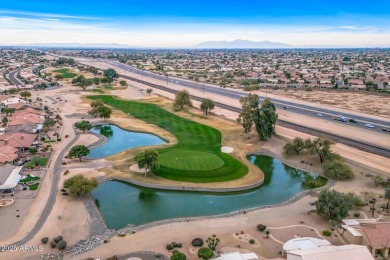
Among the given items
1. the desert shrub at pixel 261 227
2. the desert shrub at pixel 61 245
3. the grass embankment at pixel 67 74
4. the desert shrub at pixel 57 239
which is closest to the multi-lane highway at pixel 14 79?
the grass embankment at pixel 67 74

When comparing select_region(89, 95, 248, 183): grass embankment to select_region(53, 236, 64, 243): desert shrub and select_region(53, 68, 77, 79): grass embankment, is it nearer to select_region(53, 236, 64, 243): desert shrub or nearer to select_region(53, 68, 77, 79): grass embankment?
select_region(53, 236, 64, 243): desert shrub

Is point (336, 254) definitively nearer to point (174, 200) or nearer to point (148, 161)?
point (174, 200)

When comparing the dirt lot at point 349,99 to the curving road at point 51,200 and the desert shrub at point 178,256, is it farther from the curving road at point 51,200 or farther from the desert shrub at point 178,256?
the curving road at point 51,200

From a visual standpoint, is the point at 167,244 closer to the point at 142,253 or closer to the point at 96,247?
the point at 142,253

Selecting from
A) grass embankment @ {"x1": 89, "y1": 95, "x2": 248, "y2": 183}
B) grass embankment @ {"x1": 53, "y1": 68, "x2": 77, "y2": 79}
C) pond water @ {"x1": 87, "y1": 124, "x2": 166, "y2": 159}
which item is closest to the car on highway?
grass embankment @ {"x1": 89, "y1": 95, "x2": 248, "y2": 183}

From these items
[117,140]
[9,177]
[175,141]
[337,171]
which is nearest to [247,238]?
[337,171]
